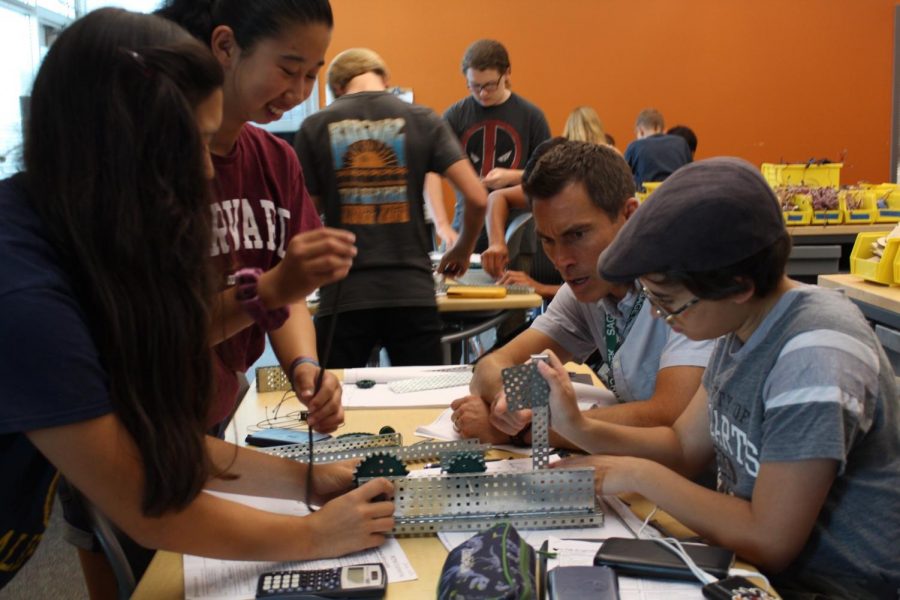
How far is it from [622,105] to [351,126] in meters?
6.07

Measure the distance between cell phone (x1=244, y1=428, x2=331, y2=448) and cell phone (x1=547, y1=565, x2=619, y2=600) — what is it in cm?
73

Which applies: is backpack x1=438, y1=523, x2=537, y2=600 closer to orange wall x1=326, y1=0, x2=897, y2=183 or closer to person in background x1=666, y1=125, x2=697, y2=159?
person in background x1=666, y1=125, x2=697, y2=159

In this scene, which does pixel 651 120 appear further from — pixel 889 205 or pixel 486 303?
pixel 486 303

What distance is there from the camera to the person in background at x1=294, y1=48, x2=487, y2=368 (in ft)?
9.15

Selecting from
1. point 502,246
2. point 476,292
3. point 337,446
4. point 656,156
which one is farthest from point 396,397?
point 656,156

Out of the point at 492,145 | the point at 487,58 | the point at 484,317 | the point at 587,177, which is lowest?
the point at 484,317

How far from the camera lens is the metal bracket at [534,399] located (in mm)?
1422

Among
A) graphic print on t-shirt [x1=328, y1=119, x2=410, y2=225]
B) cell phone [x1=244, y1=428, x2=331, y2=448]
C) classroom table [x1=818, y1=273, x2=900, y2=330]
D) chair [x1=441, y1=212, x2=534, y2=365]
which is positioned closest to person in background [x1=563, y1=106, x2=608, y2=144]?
chair [x1=441, y1=212, x2=534, y2=365]

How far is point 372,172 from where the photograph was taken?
2.80 metres

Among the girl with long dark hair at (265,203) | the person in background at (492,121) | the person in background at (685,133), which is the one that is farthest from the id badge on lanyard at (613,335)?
the person in background at (685,133)

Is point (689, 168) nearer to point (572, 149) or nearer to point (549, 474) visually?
point (549, 474)

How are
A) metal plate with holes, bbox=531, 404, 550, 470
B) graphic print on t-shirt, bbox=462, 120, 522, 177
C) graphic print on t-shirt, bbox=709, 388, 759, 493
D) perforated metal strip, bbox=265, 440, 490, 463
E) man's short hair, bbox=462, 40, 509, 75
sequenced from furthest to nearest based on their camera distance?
graphic print on t-shirt, bbox=462, 120, 522, 177, man's short hair, bbox=462, 40, 509, 75, perforated metal strip, bbox=265, 440, 490, 463, metal plate with holes, bbox=531, 404, 550, 470, graphic print on t-shirt, bbox=709, 388, 759, 493

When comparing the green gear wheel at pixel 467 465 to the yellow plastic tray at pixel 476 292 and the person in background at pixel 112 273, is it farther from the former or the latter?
the yellow plastic tray at pixel 476 292

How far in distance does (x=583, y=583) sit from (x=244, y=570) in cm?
46
